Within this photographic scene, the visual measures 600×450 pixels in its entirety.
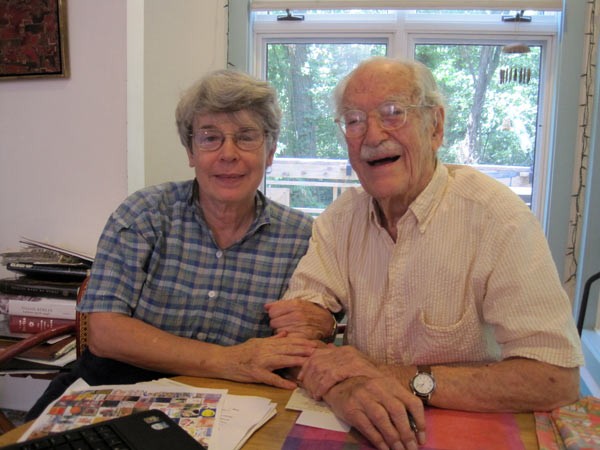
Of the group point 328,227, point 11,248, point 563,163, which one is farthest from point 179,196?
point 563,163

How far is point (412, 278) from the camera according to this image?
1.24m

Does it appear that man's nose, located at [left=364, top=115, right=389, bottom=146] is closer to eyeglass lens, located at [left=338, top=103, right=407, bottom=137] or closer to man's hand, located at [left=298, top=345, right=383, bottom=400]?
eyeglass lens, located at [left=338, top=103, right=407, bottom=137]

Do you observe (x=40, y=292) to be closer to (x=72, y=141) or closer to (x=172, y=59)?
(x=72, y=141)

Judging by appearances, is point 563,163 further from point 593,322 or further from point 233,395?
point 233,395

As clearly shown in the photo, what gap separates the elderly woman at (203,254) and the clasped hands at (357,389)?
1.2 inches

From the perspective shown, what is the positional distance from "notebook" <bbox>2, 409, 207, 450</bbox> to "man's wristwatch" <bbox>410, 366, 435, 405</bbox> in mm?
448

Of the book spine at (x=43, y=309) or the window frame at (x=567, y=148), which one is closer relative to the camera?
the book spine at (x=43, y=309)

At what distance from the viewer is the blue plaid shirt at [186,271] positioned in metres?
1.39

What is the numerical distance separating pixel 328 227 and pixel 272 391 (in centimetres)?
49

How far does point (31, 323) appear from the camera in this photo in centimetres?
198

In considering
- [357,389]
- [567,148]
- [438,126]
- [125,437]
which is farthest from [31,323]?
[567,148]

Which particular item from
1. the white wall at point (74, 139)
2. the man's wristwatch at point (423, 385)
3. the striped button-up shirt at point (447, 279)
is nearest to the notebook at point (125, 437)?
the man's wristwatch at point (423, 385)

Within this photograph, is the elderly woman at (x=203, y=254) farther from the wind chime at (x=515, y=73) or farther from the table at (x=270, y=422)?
the wind chime at (x=515, y=73)

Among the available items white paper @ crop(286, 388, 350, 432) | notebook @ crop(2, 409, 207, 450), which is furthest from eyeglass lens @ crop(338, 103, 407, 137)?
notebook @ crop(2, 409, 207, 450)
